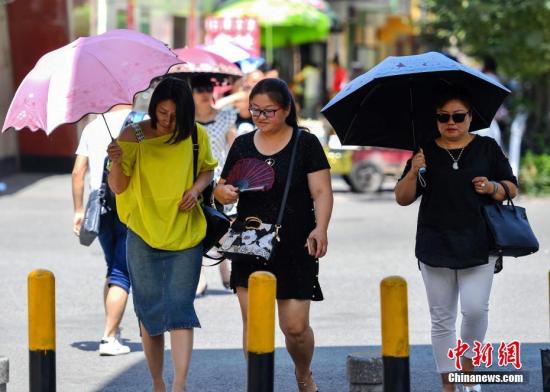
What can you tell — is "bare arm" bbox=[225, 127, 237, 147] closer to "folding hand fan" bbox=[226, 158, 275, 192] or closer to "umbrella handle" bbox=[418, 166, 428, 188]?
"folding hand fan" bbox=[226, 158, 275, 192]

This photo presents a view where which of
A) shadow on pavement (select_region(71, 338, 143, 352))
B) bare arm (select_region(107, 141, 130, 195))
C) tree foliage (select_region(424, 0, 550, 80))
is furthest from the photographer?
tree foliage (select_region(424, 0, 550, 80))

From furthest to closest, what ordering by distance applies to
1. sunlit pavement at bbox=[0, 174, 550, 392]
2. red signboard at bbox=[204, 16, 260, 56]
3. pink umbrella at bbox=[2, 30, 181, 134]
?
red signboard at bbox=[204, 16, 260, 56], sunlit pavement at bbox=[0, 174, 550, 392], pink umbrella at bbox=[2, 30, 181, 134]

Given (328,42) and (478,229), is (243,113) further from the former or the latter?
(328,42)

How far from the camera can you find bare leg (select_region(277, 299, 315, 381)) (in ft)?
22.1

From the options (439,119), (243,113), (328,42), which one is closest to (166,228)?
(439,119)

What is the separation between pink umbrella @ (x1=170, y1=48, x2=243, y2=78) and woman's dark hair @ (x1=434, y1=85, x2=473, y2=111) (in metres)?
3.10

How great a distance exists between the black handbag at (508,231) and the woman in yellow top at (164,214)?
1.46 meters

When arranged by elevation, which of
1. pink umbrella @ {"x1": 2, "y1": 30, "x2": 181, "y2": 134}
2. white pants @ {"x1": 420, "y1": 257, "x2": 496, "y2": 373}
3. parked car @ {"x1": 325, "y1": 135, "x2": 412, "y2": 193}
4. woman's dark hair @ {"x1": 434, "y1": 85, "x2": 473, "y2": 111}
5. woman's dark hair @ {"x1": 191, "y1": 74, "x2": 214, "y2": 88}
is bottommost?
parked car @ {"x1": 325, "y1": 135, "x2": 412, "y2": 193}

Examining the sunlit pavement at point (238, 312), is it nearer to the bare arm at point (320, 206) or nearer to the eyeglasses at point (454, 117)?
the bare arm at point (320, 206)

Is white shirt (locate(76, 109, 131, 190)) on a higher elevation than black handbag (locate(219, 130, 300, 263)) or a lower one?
higher

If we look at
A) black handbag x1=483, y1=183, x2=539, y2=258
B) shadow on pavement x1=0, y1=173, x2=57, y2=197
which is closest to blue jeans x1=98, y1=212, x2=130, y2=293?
black handbag x1=483, y1=183, x2=539, y2=258

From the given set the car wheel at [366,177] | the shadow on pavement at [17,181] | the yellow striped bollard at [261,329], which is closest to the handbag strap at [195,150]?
the yellow striped bollard at [261,329]

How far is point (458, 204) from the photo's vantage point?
6672 millimetres

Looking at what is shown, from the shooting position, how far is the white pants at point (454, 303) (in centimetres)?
667
